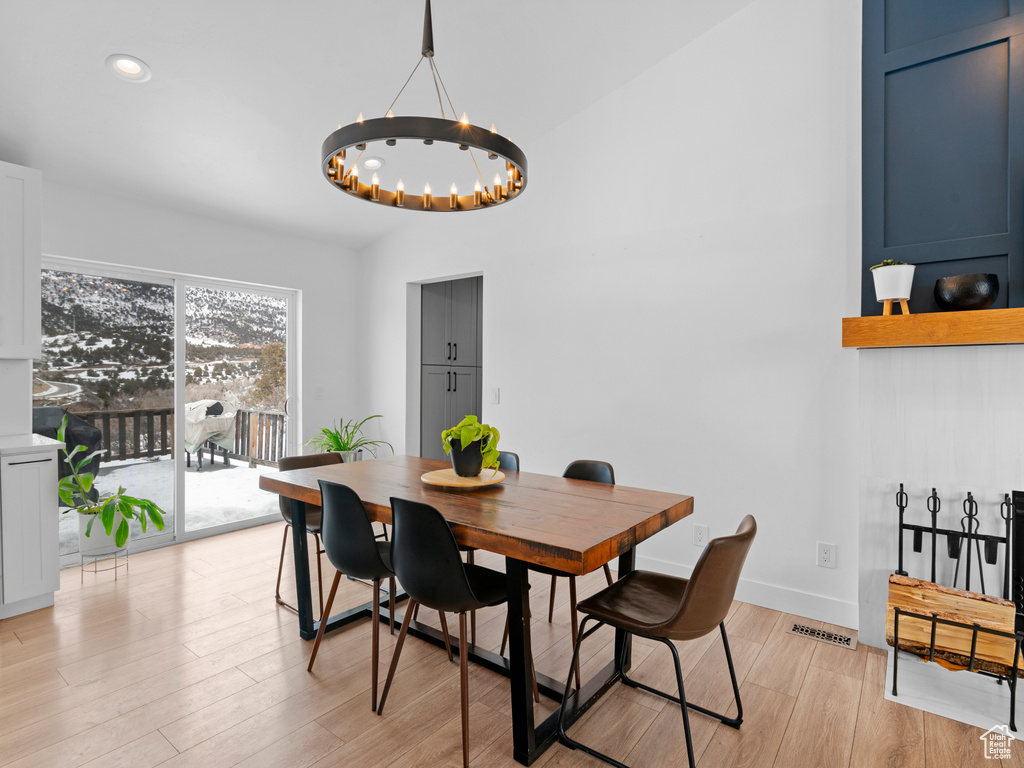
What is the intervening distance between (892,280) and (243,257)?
4439 millimetres

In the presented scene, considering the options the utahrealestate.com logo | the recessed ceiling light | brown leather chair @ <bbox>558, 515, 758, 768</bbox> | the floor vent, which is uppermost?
the recessed ceiling light

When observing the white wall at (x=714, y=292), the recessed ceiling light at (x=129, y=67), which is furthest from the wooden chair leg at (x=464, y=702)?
the recessed ceiling light at (x=129, y=67)

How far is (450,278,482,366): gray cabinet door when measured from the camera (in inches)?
180

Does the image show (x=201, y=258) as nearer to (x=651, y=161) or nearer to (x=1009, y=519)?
(x=651, y=161)

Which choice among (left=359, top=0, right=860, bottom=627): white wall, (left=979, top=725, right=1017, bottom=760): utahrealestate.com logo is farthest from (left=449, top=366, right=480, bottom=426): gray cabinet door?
(left=979, top=725, right=1017, bottom=760): utahrealestate.com logo

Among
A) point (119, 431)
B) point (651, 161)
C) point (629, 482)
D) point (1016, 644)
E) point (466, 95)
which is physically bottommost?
point (1016, 644)

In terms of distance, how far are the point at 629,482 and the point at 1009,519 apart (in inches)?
71.6

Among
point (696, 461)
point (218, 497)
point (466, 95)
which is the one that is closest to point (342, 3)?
point (466, 95)

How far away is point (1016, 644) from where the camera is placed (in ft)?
6.44

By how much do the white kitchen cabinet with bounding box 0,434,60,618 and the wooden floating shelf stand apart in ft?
13.7

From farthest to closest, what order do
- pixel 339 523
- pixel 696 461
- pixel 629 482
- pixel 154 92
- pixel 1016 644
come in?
pixel 629 482 < pixel 696 461 < pixel 154 92 < pixel 339 523 < pixel 1016 644

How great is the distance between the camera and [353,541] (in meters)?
2.07

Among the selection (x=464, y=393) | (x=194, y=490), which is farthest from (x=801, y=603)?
(x=194, y=490)

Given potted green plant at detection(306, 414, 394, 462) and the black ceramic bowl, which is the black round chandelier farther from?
potted green plant at detection(306, 414, 394, 462)
